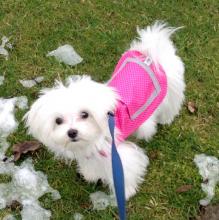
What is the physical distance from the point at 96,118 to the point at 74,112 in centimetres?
12

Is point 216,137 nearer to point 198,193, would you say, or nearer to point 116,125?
point 198,193

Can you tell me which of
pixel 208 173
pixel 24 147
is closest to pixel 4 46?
pixel 24 147

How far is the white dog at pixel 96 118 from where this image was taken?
247cm

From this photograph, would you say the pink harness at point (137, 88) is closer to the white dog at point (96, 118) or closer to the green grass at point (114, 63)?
the white dog at point (96, 118)

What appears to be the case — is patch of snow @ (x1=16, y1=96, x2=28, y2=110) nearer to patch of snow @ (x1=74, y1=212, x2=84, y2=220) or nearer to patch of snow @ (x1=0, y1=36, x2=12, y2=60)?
patch of snow @ (x1=0, y1=36, x2=12, y2=60)

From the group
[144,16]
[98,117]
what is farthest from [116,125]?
[144,16]

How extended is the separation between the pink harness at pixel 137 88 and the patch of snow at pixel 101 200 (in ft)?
1.55

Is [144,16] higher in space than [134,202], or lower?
higher

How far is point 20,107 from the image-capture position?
3.71m

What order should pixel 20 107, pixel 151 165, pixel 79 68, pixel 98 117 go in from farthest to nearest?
pixel 79 68 → pixel 20 107 → pixel 151 165 → pixel 98 117

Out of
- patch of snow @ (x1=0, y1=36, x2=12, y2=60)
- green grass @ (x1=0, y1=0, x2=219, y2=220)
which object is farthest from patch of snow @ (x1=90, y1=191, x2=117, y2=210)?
patch of snow @ (x1=0, y1=36, x2=12, y2=60)

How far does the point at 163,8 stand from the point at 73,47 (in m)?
0.98

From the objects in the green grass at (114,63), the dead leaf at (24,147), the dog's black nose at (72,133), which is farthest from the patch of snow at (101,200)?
the dog's black nose at (72,133)

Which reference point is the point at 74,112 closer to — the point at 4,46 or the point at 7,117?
the point at 7,117
